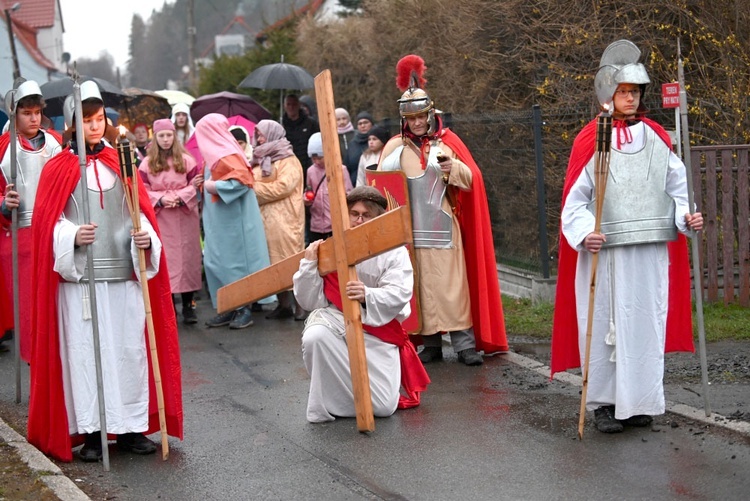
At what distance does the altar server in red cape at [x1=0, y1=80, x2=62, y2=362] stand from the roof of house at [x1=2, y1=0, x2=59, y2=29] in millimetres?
53682

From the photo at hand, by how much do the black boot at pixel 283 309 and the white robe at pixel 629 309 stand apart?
5772 millimetres

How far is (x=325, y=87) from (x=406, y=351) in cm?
188

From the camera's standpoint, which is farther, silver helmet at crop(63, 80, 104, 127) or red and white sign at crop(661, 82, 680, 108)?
red and white sign at crop(661, 82, 680, 108)

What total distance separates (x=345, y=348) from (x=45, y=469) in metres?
1.95

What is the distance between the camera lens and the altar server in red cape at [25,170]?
27.7 ft

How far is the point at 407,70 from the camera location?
9.06 meters

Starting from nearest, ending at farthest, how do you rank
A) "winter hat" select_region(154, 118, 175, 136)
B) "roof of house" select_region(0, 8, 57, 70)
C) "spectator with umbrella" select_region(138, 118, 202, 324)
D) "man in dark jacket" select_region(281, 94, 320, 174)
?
"winter hat" select_region(154, 118, 175, 136), "spectator with umbrella" select_region(138, 118, 202, 324), "man in dark jacket" select_region(281, 94, 320, 174), "roof of house" select_region(0, 8, 57, 70)

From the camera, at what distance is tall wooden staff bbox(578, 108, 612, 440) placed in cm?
643

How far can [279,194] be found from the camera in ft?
40.0

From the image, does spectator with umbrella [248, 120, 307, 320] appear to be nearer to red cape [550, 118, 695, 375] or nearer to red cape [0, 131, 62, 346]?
red cape [0, 131, 62, 346]

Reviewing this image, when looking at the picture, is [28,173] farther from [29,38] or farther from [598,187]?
[29,38]

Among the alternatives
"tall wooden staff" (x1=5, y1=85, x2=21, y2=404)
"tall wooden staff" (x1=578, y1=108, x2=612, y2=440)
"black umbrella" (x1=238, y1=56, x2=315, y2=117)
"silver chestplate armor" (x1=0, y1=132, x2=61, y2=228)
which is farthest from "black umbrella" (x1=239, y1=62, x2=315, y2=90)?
"tall wooden staff" (x1=578, y1=108, x2=612, y2=440)

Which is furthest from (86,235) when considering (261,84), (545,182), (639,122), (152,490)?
(261,84)

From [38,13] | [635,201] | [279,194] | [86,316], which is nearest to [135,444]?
[86,316]
